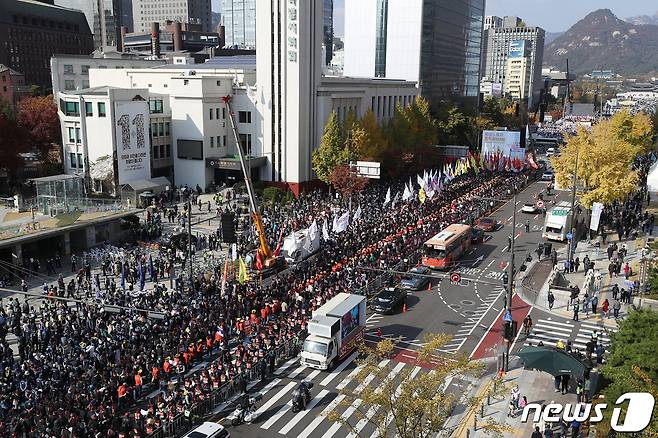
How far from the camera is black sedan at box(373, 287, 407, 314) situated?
34.3 m

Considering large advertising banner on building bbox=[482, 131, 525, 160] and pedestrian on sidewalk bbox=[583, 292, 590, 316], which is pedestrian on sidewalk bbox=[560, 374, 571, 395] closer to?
pedestrian on sidewalk bbox=[583, 292, 590, 316]

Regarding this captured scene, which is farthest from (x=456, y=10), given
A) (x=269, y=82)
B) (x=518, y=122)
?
(x=269, y=82)

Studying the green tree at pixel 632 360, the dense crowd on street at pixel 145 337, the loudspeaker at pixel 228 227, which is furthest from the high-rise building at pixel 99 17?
the green tree at pixel 632 360

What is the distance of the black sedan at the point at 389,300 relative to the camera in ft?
113

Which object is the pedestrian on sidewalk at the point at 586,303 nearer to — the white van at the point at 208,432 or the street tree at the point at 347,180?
the white van at the point at 208,432

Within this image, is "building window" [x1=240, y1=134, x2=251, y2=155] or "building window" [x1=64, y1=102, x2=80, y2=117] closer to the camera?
"building window" [x1=64, y1=102, x2=80, y2=117]

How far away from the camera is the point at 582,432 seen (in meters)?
22.2

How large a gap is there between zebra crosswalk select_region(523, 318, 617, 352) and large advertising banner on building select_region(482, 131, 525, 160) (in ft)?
160

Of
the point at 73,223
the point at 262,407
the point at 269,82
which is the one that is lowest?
the point at 262,407

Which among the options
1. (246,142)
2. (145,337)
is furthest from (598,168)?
(145,337)

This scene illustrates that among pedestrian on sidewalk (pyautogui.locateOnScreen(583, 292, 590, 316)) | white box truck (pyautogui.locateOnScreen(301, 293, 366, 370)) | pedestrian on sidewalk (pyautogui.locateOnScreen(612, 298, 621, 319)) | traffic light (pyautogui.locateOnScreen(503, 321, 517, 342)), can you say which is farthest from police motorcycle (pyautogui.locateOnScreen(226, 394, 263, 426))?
pedestrian on sidewalk (pyautogui.locateOnScreen(612, 298, 621, 319))

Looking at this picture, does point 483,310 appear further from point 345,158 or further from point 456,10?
point 456,10

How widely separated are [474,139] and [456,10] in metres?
34.7

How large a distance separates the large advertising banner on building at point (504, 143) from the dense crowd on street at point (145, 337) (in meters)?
38.9
